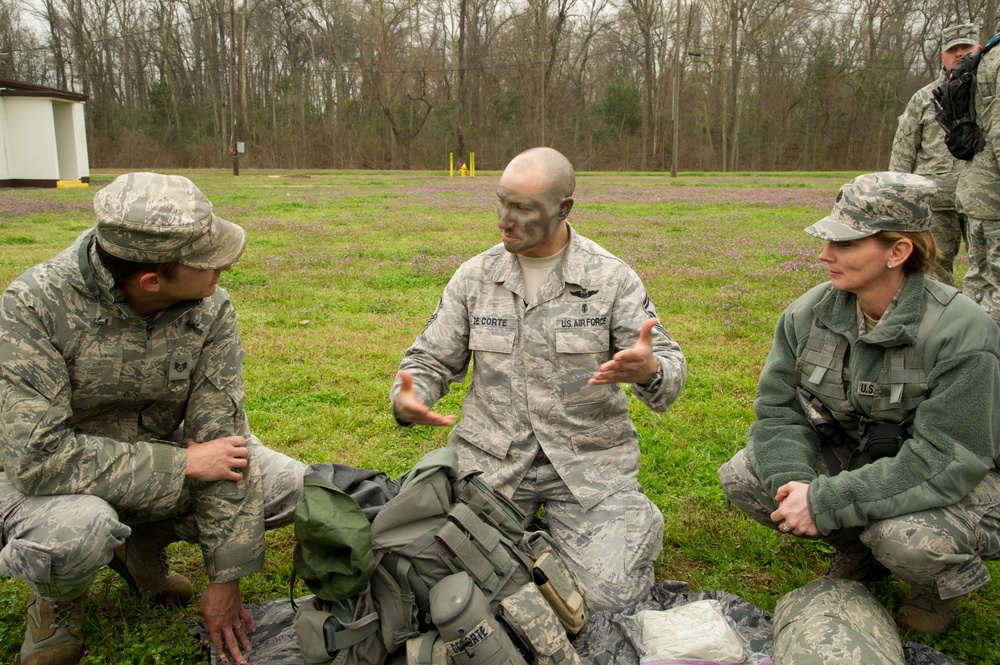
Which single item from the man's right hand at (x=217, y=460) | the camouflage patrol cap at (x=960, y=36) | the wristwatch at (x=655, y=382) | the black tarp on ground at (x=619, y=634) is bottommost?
the black tarp on ground at (x=619, y=634)

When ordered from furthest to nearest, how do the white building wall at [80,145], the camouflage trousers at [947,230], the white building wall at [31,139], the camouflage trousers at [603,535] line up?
the white building wall at [80,145]
the white building wall at [31,139]
the camouflage trousers at [947,230]
the camouflage trousers at [603,535]

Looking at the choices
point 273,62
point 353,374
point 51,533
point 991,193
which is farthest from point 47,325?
point 273,62

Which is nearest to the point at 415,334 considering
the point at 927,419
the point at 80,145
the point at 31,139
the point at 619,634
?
the point at 619,634

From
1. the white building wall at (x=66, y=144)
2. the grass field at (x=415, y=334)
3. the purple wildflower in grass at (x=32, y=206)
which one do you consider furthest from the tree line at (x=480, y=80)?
the grass field at (x=415, y=334)

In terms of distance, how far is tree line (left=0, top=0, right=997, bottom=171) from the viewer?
141 ft

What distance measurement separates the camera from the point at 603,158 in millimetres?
47156

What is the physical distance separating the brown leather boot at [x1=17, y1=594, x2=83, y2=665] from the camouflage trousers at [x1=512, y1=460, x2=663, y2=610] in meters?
1.75

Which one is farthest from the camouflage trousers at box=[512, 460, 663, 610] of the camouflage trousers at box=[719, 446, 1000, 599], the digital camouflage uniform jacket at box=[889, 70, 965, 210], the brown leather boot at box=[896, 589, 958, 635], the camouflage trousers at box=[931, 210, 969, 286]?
the digital camouflage uniform jacket at box=[889, 70, 965, 210]

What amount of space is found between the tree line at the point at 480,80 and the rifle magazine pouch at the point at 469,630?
Answer: 139ft

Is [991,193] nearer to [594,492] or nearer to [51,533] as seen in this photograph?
[594,492]

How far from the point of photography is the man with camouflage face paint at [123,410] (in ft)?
8.38

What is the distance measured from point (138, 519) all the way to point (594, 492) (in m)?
1.79

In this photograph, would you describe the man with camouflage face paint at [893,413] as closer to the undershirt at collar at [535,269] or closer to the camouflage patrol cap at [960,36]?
the undershirt at collar at [535,269]

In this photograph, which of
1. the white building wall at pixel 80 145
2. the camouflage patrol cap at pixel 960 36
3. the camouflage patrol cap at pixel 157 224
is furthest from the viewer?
the white building wall at pixel 80 145
